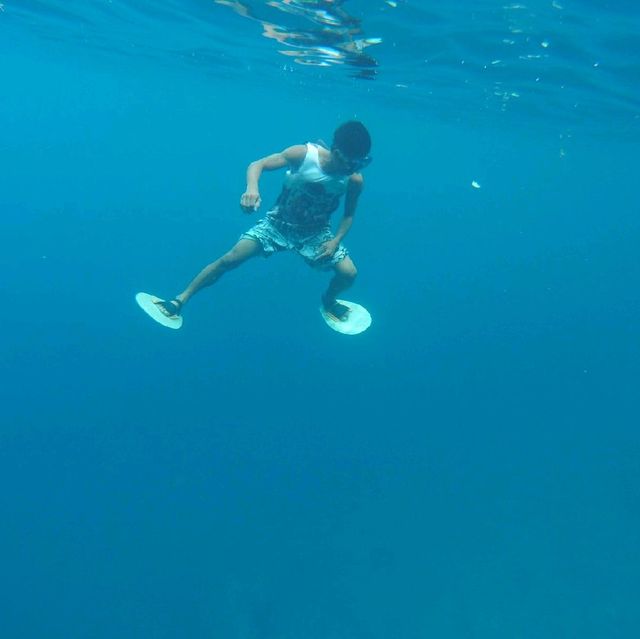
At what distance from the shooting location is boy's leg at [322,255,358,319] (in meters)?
8.41

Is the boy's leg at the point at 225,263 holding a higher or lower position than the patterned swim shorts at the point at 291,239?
lower

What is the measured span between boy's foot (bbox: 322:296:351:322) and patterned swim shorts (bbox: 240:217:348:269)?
2.63ft

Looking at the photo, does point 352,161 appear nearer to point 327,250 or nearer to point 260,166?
point 260,166

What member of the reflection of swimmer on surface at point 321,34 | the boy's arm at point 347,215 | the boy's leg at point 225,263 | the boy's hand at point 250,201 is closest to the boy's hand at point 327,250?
the boy's arm at point 347,215

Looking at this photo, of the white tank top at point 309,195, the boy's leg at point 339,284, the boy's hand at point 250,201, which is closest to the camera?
the boy's hand at point 250,201

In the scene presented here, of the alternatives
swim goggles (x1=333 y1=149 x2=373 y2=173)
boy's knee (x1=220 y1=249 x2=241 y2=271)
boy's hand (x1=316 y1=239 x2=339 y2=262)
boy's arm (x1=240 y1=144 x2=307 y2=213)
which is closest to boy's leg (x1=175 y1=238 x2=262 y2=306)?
boy's knee (x1=220 y1=249 x2=241 y2=271)

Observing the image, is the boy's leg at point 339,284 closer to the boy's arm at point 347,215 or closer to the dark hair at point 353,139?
the boy's arm at point 347,215

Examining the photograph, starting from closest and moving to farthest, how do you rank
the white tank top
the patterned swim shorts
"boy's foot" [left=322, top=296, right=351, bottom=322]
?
1. the white tank top
2. the patterned swim shorts
3. "boy's foot" [left=322, top=296, right=351, bottom=322]

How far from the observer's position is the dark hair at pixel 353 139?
6.96m

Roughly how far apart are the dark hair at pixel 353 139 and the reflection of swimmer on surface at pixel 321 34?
6.14 metres

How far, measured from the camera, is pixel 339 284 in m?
8.67

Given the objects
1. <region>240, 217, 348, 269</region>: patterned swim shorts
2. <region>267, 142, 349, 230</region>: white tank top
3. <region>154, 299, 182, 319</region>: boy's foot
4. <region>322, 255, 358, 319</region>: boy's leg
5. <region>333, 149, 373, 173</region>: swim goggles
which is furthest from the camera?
Result: <region>322, 255, 358, 319</region>: boy's leg

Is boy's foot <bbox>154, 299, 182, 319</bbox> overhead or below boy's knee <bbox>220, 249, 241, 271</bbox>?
below

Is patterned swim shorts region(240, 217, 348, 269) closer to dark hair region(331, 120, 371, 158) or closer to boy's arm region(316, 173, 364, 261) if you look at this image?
boy's arm region(316, 173, 364, 261)
